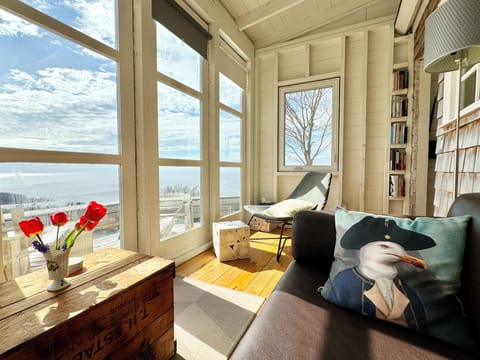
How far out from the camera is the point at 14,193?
1.10m

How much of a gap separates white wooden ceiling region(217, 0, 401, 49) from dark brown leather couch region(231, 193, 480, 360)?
2793 mm

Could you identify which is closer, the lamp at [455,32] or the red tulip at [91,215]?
the red tulip at [91,215]

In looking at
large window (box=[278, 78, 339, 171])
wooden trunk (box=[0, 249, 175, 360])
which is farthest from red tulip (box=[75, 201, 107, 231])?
large window (box=[278, 78, 339, 171])

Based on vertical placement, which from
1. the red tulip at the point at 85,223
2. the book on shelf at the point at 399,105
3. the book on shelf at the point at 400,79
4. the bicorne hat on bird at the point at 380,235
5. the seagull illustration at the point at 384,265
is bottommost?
the seagull illustration at the point at 384,265

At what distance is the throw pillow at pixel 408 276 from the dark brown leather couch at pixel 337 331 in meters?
0.03

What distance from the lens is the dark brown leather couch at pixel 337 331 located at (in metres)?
0.59

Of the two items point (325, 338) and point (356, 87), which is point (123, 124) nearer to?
point (325, 338)

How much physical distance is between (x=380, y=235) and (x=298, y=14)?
121 inches

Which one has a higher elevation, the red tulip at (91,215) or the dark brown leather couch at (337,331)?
the red tulip at (91,215)

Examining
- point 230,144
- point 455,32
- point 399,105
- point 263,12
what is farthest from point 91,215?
point 399,105

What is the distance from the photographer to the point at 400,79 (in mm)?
2648

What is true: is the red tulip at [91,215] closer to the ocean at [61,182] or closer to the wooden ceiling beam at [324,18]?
the ocean at [61,182]

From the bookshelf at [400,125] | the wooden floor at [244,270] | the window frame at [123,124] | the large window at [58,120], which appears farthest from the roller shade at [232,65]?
the wooden floor at [244,270]

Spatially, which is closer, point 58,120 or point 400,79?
point 58,120
